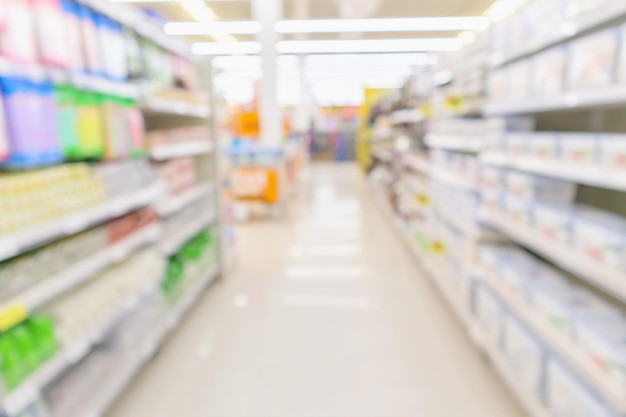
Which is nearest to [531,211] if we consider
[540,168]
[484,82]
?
[540,168]

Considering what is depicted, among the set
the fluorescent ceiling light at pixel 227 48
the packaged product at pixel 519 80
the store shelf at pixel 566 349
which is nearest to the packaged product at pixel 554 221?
the store shelf at pixel 566 349

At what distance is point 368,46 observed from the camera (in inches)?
500

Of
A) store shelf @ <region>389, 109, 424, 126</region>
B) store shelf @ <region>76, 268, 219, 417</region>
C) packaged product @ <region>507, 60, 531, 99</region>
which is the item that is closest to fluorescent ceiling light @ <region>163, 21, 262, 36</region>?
store shelf @ <region>389, 109, 424, 126</region>

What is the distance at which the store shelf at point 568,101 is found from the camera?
1640 mm

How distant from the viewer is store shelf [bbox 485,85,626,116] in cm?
164

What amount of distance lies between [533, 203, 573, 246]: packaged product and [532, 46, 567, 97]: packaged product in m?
0.55

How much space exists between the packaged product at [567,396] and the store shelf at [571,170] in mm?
798

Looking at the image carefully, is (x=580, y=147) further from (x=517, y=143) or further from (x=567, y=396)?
(x=567, y=396)

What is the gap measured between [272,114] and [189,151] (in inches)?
151

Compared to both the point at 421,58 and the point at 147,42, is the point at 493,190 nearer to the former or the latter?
the point at 147,42

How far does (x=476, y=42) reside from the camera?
3301 mm

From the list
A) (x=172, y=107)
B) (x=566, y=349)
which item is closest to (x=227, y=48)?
(x=172, y=107)

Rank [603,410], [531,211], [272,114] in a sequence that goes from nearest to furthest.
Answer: [603,410] → [531,211] → [272,114]

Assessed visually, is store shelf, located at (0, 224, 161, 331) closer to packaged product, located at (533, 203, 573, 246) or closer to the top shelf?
the top shelf
